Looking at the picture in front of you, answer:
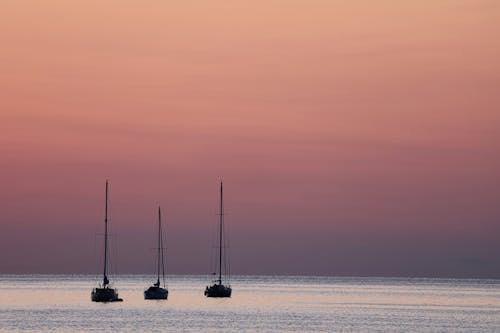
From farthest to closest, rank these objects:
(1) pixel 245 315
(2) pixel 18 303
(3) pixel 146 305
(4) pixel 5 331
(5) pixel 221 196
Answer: (2) pixel 18 303 < (3) pixel 146 305 < (5) pixel 221 196 < (1) pixel 245 315 < (4) pixel 5 331

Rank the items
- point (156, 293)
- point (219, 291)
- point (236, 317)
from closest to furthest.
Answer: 1. point (236, 317)
2. point (219, 291)
3. point (156, 293)

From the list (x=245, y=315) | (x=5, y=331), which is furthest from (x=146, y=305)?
(x=5, y=331)

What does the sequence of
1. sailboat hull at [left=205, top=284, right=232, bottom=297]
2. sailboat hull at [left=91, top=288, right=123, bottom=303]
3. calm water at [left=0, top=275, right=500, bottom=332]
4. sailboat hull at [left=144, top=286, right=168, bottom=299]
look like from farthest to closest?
sailboat hull at [left=144, top=286, right=168, bottom=299], sailboat hull at [left=205, top=284, right=232, bottom=297], sailboat hull at [left=91, top=288, right=123, bottom=303], calm water at [left=0, top=275, right=500, bottom=332]

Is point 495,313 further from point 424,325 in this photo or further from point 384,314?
point 424,325

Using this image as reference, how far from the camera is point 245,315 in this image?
436ft

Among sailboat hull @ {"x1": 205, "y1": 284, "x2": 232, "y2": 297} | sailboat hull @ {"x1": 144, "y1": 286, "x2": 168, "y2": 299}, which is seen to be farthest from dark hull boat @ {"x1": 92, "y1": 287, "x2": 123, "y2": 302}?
sailboat hull @ {"x1": 144, "y1": 286, "x2": 168, "y2": 299}

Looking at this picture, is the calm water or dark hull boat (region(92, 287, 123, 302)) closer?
the calm water

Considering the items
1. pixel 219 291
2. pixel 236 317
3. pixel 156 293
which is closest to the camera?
pixel 236 317

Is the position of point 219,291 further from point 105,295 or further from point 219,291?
point 105,295

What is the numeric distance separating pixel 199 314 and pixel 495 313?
1563 inches

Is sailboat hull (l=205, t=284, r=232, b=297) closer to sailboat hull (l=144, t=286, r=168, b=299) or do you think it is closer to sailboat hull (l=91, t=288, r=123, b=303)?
sailboat hull (l=144, t=286, r=168, b=299)

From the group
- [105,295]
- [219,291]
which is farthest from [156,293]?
[105,295]

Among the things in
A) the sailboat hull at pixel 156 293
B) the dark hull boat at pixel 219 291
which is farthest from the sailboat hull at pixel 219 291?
the sailboat hull at pixel 156 293

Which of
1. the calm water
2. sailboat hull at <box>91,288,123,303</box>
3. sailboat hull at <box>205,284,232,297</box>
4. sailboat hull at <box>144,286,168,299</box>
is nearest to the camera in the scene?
the calm water
